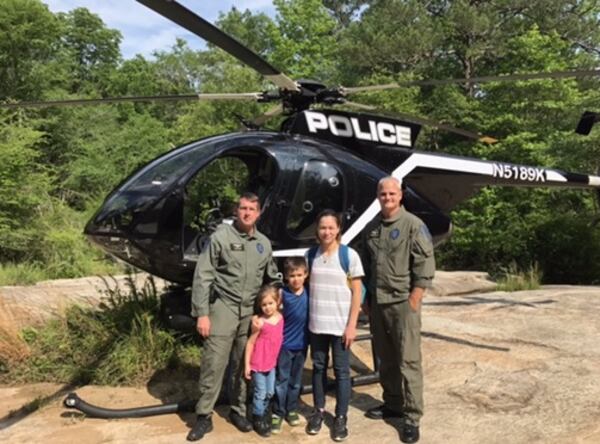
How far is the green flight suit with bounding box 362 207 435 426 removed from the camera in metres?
3.62

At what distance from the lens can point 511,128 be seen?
18.0 meters

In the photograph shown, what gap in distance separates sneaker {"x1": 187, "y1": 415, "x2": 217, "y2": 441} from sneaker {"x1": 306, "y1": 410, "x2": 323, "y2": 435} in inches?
27.5

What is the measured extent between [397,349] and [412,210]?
230 centimetres

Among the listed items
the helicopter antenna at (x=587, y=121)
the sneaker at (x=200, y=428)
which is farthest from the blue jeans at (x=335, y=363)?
the helicopter antenna at (x=587, y=121)

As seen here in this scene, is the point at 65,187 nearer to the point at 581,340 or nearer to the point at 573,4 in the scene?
the point at 581,340

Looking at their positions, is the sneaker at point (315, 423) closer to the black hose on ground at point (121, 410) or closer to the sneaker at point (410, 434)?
the sneaker at point (410, 434)

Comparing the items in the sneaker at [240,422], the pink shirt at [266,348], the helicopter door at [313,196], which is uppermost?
the helicopter door at [313,196]

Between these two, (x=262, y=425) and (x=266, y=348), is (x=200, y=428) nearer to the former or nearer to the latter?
(x=262, y=425)

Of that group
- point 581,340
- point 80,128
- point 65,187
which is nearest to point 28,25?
point 80,128

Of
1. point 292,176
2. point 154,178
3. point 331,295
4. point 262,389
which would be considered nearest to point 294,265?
point 331,295

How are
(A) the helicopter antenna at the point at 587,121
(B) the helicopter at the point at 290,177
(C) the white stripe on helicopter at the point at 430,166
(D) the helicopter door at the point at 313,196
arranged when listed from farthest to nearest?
(A) the helicopter antenna at the point at 587,121, (C) the white stripe on helicopter at the point at 430,166, (D) the helicopter door at the point at 313,196, (B) the helicopter at the point at 290,177

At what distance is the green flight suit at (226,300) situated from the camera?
3639mm

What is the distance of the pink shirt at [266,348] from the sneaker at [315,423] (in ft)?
1.48

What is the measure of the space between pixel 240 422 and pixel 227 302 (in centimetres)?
88
